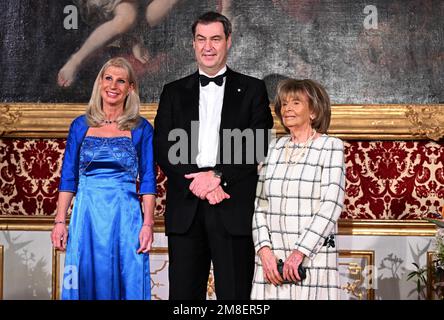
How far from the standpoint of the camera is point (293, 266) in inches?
167

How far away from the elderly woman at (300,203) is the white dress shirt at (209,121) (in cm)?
31

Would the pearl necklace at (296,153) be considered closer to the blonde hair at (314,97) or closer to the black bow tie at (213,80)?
the blonde hair at (314,97)

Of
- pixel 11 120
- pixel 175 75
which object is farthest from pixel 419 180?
pixel 11 120

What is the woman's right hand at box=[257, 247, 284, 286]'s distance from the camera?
4.32 m

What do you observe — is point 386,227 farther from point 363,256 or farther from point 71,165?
point 71,165

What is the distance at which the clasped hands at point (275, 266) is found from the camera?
4262mm

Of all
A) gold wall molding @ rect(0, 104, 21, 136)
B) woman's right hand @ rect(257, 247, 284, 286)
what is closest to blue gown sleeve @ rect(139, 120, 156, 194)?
woman's right hand @ rect(257, 247, 284, 286)

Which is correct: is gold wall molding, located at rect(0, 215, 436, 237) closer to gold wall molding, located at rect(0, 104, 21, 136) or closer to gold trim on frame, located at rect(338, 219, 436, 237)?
gold trim on frame, located at rect(338, 219, 436, 237)

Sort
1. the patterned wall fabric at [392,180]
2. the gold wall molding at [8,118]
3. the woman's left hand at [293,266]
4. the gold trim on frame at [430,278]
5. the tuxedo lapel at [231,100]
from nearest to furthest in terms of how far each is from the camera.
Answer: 1. the woman's left hand at [293,266]
2. the tuxedo lapel at [231,100]
3. the gold trim on frame at [430,278]
4. the patterned wall fabric at [392,180]
5. the gold wall molding at [8,118]

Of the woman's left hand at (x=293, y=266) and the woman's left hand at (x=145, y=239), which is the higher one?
the woman's left hand at (x=145, y=239)

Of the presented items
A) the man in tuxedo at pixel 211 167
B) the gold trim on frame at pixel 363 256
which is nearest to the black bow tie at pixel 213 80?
the man in tuxedo at pixel 211 167

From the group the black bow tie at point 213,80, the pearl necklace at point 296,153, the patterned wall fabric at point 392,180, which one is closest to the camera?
the pearl necklace at point 296,153

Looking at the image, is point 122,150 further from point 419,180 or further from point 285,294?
point 419,180

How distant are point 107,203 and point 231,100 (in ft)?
3.02
